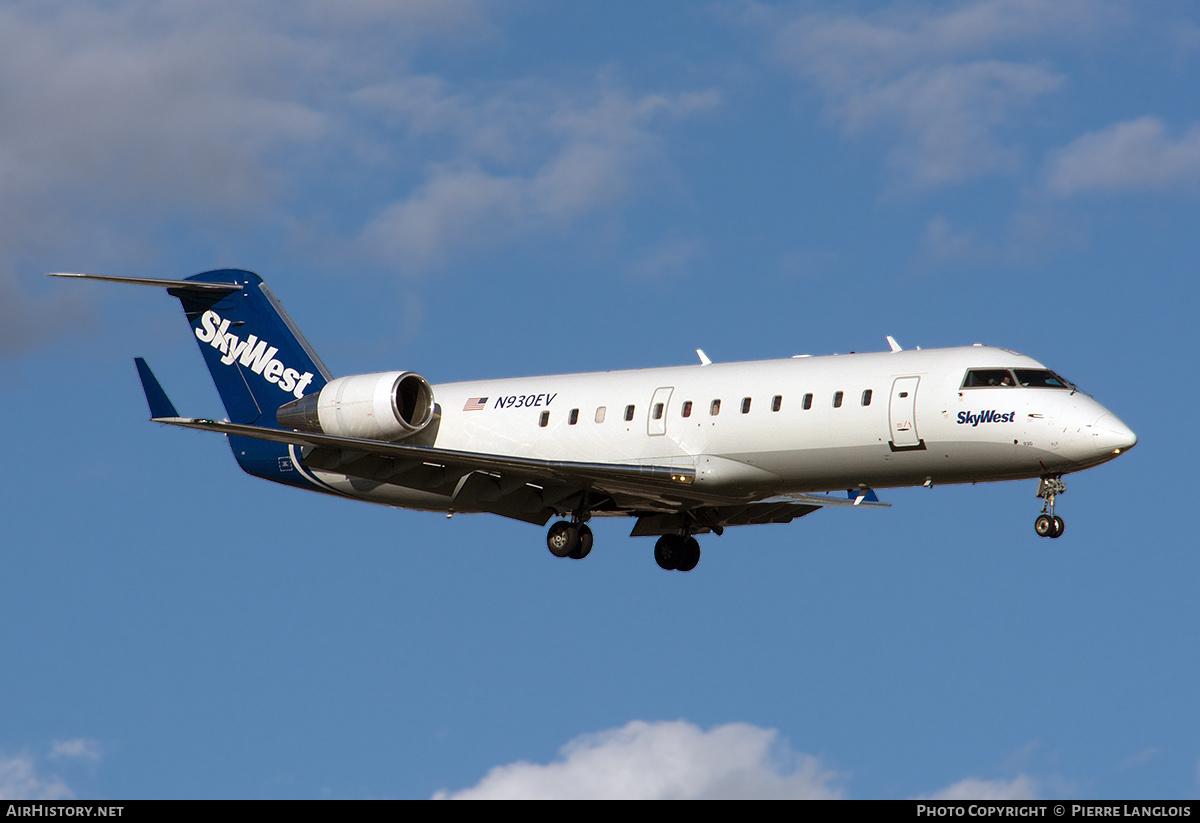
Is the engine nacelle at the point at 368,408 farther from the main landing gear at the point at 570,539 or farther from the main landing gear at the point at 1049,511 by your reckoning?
the main landing gear at the point at 1049,511

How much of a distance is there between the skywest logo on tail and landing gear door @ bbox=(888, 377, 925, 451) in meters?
13.4

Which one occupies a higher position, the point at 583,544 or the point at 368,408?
the point at 368,408

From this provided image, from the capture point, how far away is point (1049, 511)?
93.6 feet

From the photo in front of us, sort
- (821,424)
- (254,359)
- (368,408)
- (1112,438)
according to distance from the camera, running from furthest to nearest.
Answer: (254,359) → (368,408) → (821,424) → (1112,438)

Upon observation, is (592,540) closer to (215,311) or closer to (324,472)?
(324,472)

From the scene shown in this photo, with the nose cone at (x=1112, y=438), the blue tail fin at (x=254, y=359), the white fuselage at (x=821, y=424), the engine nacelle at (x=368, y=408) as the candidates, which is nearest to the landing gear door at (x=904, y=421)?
the white fuselage at (x=821, y=424)

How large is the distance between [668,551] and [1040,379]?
952 centimetres

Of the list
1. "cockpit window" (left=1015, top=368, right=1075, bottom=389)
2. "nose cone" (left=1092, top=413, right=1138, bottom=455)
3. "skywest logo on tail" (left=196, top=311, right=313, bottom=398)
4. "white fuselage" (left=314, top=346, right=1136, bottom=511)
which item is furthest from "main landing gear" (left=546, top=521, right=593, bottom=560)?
"nose cone" (left=1092, top=413, right=1138, bottom=455)

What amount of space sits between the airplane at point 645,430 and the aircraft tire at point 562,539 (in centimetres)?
4

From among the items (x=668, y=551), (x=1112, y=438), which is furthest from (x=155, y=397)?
(x=1112, y=438)

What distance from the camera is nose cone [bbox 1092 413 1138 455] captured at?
91.5ft

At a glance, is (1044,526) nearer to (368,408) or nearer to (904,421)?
(904,421)
